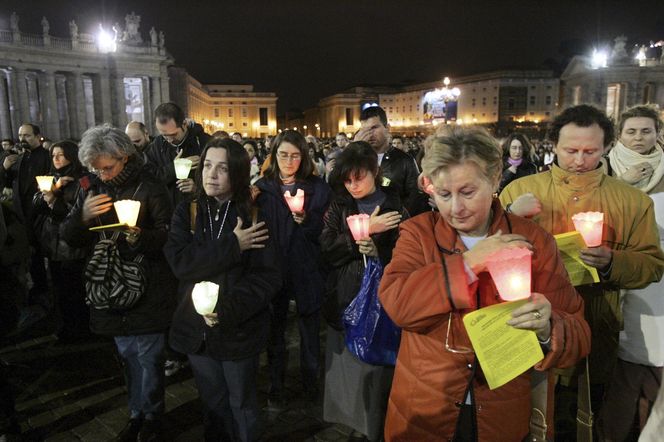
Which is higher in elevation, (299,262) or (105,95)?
(105,95)

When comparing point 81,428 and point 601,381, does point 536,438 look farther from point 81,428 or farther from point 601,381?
point 81,428

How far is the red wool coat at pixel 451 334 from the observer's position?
6.17ft

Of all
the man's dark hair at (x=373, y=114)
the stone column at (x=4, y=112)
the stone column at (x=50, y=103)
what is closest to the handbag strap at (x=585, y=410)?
the man's dark hair at (x=373, y=114)

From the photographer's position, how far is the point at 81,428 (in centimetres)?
410

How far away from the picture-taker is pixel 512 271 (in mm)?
1662

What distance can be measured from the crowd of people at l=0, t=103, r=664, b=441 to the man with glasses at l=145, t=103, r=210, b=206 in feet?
3.25

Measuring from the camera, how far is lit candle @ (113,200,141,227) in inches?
132

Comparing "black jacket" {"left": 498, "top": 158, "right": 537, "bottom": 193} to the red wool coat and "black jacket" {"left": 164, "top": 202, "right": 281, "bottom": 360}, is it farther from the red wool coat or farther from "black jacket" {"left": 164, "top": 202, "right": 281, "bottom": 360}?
the red wool coat

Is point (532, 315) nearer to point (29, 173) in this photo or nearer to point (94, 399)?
point (94, 399)

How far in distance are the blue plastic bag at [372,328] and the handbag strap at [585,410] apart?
1053 millimetres

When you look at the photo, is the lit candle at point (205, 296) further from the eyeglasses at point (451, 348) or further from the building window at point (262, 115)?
the building window at point (262, 115)

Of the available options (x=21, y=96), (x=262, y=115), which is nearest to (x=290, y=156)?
(x=21, y=96)

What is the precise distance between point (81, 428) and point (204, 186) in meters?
2.46

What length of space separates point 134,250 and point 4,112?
178ft
